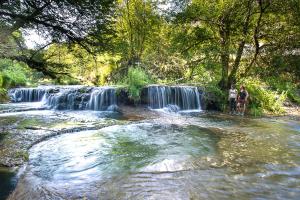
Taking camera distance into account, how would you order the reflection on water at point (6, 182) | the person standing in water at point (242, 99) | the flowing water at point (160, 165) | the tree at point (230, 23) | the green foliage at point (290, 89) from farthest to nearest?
the green foliage at point (290, 89)
the person standing in water at point (242, 99)
the tree at point (230, 23)
the flowing water at point (160, 165)
the reflection on water at point (6, 182)

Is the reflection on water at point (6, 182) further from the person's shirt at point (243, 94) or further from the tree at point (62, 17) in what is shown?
the person's shirt at point (243, 94)

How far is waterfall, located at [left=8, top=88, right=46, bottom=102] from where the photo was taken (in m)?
19.6

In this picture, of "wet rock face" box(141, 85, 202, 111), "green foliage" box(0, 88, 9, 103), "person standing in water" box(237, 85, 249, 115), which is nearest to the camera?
"person standing in water" box(237, 85, 249, 115)

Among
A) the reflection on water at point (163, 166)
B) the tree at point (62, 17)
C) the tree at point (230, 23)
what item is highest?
the tree at point (230, 23)

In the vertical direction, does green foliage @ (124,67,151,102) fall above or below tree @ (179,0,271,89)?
below

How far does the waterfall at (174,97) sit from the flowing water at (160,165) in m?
6.64

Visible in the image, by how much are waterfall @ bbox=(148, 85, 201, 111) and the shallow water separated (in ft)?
22.6

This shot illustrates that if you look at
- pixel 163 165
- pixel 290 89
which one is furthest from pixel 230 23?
pixel 163 165

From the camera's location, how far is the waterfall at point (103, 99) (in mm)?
17098

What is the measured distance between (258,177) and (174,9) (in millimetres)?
14058

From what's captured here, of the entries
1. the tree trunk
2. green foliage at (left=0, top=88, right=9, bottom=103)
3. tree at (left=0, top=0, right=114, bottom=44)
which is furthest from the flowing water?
green foliage at (left=0, top=88, right=9, bottom=103)

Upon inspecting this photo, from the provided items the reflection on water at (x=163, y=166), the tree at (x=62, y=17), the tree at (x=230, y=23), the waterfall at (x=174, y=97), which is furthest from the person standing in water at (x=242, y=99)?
the tree at (x=62, y=17)

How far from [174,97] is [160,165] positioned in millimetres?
11747

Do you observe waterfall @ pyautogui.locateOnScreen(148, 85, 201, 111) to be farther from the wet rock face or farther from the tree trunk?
the tree trunk
